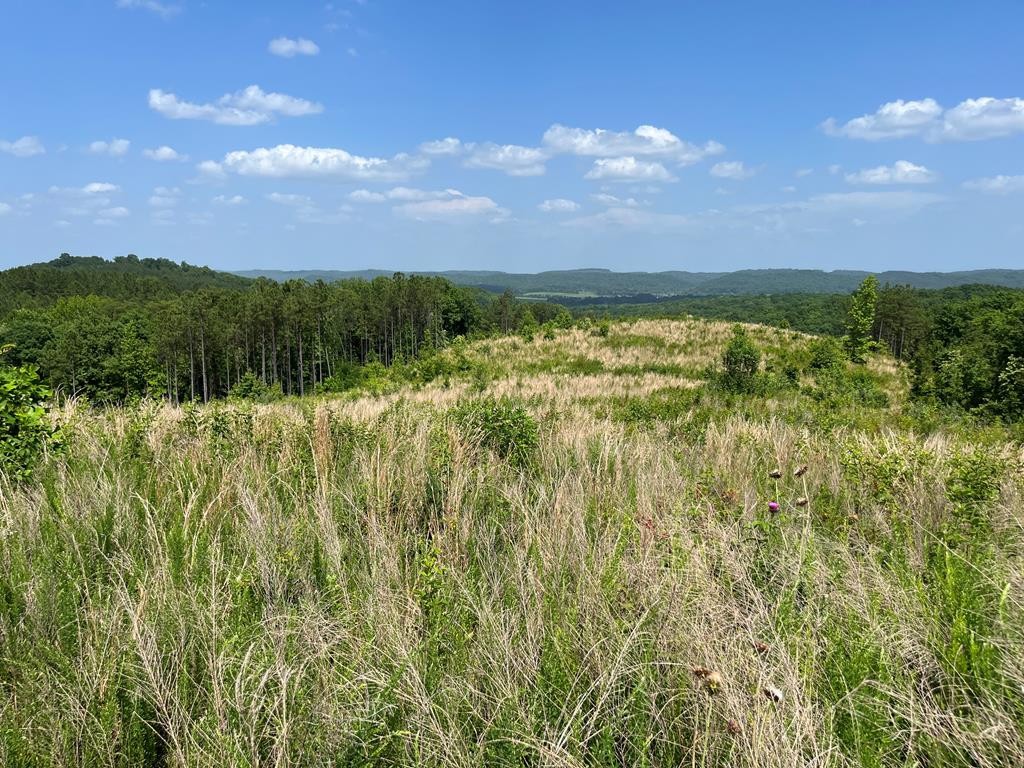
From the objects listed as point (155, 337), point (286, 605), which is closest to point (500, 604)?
point (286, 605)

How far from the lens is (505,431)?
5.55 m

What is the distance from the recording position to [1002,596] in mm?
2025

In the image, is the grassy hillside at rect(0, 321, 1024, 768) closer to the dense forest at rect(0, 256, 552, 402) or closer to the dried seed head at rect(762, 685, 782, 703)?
the dried seed head at rect(762, 685, 782, 703)

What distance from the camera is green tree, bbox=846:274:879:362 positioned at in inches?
938

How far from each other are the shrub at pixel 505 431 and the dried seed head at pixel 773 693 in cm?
341

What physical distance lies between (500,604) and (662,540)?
947 millimetres

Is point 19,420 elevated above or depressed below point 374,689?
above

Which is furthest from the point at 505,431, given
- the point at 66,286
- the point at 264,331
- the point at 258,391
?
the point at 66,286

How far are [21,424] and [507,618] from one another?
4.51 meters

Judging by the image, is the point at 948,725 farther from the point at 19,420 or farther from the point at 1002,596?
the point at 19,420

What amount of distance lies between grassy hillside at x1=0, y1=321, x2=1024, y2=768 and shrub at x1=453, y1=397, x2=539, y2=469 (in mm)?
754

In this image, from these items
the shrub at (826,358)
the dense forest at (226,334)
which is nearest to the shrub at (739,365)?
the shrub at (826,358)

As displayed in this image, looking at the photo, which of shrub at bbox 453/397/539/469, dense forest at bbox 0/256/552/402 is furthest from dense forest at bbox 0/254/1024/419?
shrub at bbox 453/397/539/469

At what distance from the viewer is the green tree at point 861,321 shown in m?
23.8
